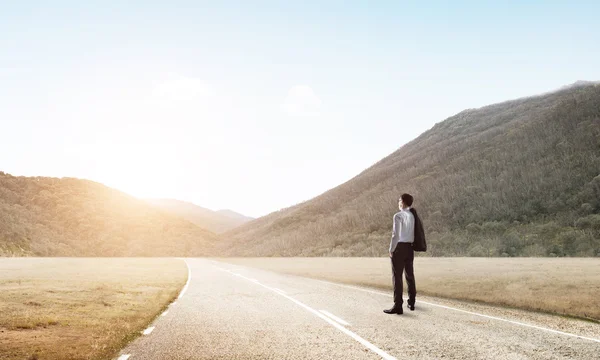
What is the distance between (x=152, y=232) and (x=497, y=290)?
166 meters

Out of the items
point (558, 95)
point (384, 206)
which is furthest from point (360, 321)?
point (558, 95)

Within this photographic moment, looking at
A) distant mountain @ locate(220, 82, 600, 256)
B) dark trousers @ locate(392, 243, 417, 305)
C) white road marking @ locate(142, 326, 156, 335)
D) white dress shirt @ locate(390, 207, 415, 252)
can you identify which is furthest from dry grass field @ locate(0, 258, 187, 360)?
distant mountain @ locate(220, 82, 600, 256)

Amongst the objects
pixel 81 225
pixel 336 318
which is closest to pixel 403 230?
pixel 336 318

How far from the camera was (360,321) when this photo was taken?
37.4 ft

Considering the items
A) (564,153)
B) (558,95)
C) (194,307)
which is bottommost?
(194,307)

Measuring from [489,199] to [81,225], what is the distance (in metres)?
132

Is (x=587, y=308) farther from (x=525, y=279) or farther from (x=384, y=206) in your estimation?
(x=384, y=206)

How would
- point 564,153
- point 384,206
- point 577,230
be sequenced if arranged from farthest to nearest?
point 384,206
point 564,153
point 577,230

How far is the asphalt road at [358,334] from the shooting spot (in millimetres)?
7855

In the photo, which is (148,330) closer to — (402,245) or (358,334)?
(358,334)

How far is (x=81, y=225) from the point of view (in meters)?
165

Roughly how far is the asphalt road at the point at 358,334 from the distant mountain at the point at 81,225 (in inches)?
5345

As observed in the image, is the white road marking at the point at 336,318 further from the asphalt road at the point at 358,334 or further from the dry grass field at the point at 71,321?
the dry grass field at the point at 71,321

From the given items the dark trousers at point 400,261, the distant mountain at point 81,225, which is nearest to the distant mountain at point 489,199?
the distant mountain at point 81,225
